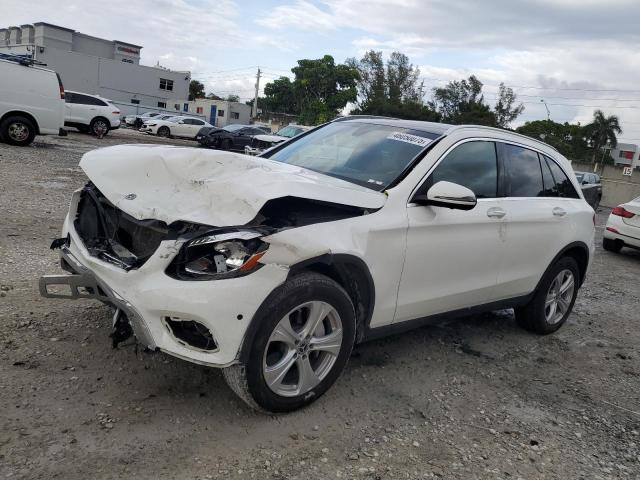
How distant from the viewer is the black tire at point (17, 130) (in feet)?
45.2

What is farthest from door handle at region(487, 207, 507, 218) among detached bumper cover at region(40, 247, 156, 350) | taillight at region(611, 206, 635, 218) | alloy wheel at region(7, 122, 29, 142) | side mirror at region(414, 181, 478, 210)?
alloy wheel at region(7, 122, 29, 142)

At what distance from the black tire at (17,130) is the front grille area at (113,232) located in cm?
1190

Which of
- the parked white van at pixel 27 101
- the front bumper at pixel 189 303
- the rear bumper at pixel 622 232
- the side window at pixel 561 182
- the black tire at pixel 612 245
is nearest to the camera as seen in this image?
the front bumper at pixel 189 303

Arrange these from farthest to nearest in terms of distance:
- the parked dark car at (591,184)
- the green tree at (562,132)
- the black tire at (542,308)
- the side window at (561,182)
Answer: the green tree at (562,132)
the parked dark car at (591,184)
the side window at (561,182)
the black tire at (542,308)

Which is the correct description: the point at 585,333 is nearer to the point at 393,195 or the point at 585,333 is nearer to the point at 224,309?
the point at 393,195

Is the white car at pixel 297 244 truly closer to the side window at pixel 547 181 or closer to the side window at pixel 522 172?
the side window at pixel 522 172

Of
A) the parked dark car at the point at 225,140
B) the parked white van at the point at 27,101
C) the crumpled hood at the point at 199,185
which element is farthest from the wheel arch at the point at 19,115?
the parked dark car at the point at 225,140

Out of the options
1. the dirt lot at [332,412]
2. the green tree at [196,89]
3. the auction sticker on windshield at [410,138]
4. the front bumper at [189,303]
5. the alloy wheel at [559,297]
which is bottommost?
the dirt lot at [332,412]

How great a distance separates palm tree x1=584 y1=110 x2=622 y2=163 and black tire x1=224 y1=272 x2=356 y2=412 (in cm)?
6194

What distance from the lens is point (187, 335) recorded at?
2895 millimetres

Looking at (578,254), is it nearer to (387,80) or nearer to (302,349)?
(302,349)

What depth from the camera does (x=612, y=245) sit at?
11.2m

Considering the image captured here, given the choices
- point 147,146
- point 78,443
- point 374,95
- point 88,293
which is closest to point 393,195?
point 147,146

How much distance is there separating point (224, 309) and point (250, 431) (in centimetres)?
76
